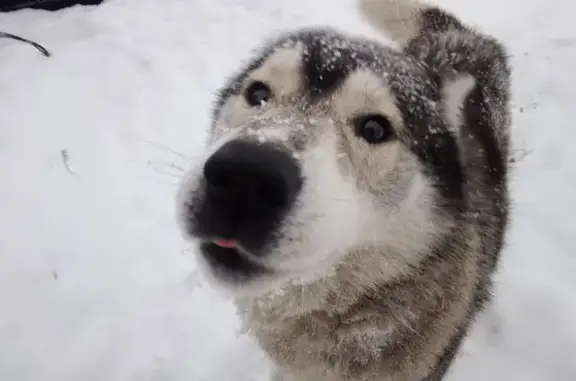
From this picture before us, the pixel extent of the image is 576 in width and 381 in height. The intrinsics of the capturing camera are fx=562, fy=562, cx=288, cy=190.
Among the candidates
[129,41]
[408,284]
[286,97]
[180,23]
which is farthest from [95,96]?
[408,284]

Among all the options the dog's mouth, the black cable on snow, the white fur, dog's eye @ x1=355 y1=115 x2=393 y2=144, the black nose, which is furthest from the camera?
the black cable on snow

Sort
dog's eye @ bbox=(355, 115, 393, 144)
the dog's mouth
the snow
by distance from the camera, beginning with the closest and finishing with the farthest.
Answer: the dog's mouth
dog's eye @ bbox=(355, 115, 393, 144)
the snow

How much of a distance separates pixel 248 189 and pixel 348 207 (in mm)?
321

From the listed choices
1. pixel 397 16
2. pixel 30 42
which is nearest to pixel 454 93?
pixel 397 16

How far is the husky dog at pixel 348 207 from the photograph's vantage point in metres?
1.26

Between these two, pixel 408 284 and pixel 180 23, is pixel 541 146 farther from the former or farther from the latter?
pixel 180 23

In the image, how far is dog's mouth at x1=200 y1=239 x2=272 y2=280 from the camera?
133cm

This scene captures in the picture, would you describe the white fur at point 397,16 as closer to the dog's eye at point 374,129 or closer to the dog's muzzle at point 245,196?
the dog's eye at point 374,129

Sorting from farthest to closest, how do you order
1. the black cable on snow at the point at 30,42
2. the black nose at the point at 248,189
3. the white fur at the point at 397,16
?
the black cable on snow at the point at 30,42 → the white fur at the point at 397,16 → the black nose at the point at 248,189

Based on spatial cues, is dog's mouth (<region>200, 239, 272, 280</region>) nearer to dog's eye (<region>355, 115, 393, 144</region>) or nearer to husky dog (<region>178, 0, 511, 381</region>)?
husky dog (<region>178, 0, 511, 381</region>)

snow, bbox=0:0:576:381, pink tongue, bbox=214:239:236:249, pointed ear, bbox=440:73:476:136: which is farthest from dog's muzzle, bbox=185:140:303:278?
snow, bbox=0:0:576:381

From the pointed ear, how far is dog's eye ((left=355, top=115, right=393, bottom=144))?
318 mm

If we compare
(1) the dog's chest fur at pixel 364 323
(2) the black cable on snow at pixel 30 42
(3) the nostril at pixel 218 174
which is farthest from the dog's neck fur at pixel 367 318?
(2) the black cable on snow at pixel 30 42

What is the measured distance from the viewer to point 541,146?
10.8 ft
